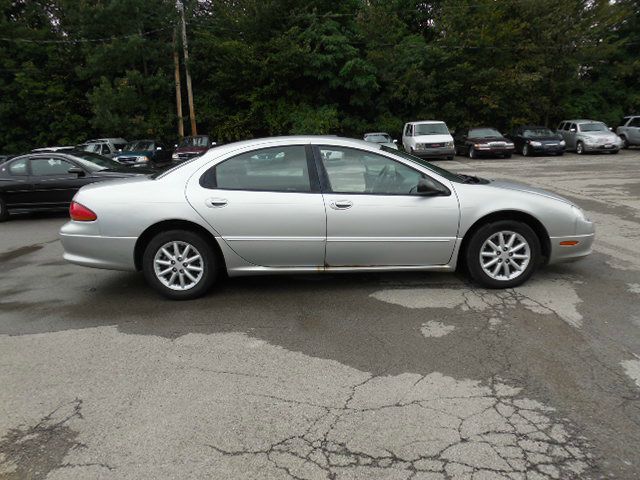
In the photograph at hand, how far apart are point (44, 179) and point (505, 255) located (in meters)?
9.73

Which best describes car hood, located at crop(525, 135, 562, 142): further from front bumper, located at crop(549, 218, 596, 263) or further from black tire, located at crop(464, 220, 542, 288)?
black tire, located at crop(464, 220, 542, 288)

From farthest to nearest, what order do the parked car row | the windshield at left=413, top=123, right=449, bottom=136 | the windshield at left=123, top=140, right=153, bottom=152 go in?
the windshield at left=413, top=123, right=449, bottom=136 < the parked car row < the windshield at left=123, top=140, right=153, bottom=152

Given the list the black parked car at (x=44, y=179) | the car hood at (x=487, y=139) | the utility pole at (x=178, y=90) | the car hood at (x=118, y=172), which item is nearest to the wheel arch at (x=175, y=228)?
the car hood at (x=118, y=172)

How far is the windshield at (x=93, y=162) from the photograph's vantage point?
11.0 m

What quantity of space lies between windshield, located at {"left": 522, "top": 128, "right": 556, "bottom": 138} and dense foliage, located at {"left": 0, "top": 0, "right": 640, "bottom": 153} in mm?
4114

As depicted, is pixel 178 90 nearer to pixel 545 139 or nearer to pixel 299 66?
pixel 299 66

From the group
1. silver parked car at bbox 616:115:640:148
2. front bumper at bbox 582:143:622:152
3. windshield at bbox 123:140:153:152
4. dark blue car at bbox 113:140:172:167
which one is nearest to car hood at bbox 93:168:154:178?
dark blue car at bbox 113:140:172:167

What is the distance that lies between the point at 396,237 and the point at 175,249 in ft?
6.90

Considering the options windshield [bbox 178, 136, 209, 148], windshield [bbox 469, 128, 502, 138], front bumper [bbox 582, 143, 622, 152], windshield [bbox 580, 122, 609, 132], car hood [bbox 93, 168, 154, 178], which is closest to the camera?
car hood [bbox 93, 168, 154, 178]

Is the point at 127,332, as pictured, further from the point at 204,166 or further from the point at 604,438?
the point at 604,438

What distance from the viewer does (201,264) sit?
5.01 metres

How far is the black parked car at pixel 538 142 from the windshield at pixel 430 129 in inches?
178

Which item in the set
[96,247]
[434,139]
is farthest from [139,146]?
[96,247]

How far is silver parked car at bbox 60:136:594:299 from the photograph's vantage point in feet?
16.1
